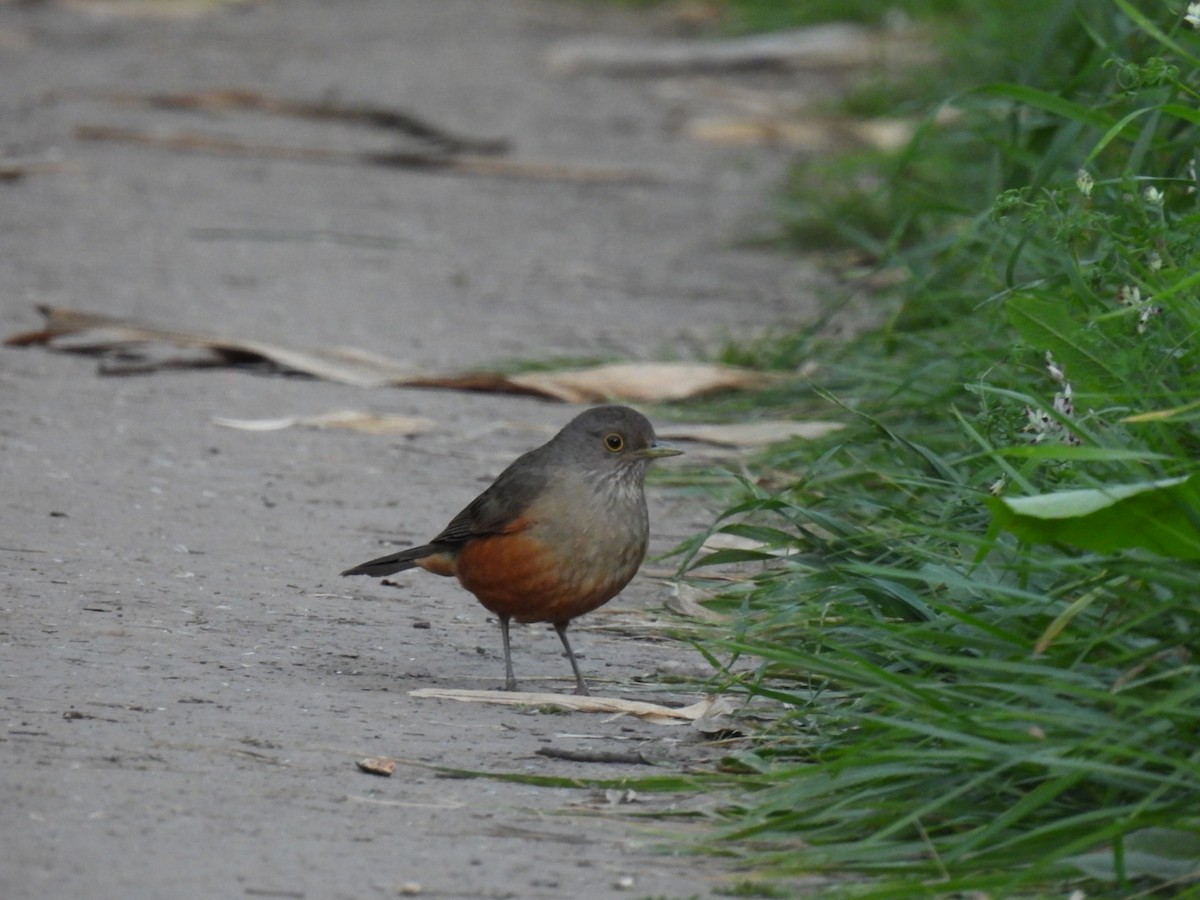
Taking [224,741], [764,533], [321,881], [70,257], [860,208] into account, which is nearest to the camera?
[321,881]

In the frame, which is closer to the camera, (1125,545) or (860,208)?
(1125,545)

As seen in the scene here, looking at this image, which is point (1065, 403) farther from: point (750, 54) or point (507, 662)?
point (750, 54)

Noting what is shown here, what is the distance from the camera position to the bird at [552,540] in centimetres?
482

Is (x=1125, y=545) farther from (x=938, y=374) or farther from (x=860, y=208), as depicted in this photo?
(x=860, y=208)

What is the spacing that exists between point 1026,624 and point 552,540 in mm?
1526

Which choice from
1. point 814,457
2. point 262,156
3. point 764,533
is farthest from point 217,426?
point 262,156

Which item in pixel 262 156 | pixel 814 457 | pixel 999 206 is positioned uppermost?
pixel 999 206

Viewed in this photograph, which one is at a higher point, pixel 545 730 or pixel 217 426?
pixel 545 730

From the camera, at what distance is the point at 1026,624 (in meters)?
3.70

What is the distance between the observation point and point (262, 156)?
1266cm

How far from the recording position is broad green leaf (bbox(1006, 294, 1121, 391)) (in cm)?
430

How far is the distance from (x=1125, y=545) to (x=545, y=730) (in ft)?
4.64

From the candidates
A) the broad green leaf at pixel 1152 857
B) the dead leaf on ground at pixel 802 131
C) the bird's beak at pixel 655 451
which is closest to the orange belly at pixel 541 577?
the bird's beak at pixel 655 451

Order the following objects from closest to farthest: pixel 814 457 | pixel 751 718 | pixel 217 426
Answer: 1. pixel 751 718
2. pixel 814 457
3. pixel 217 426
